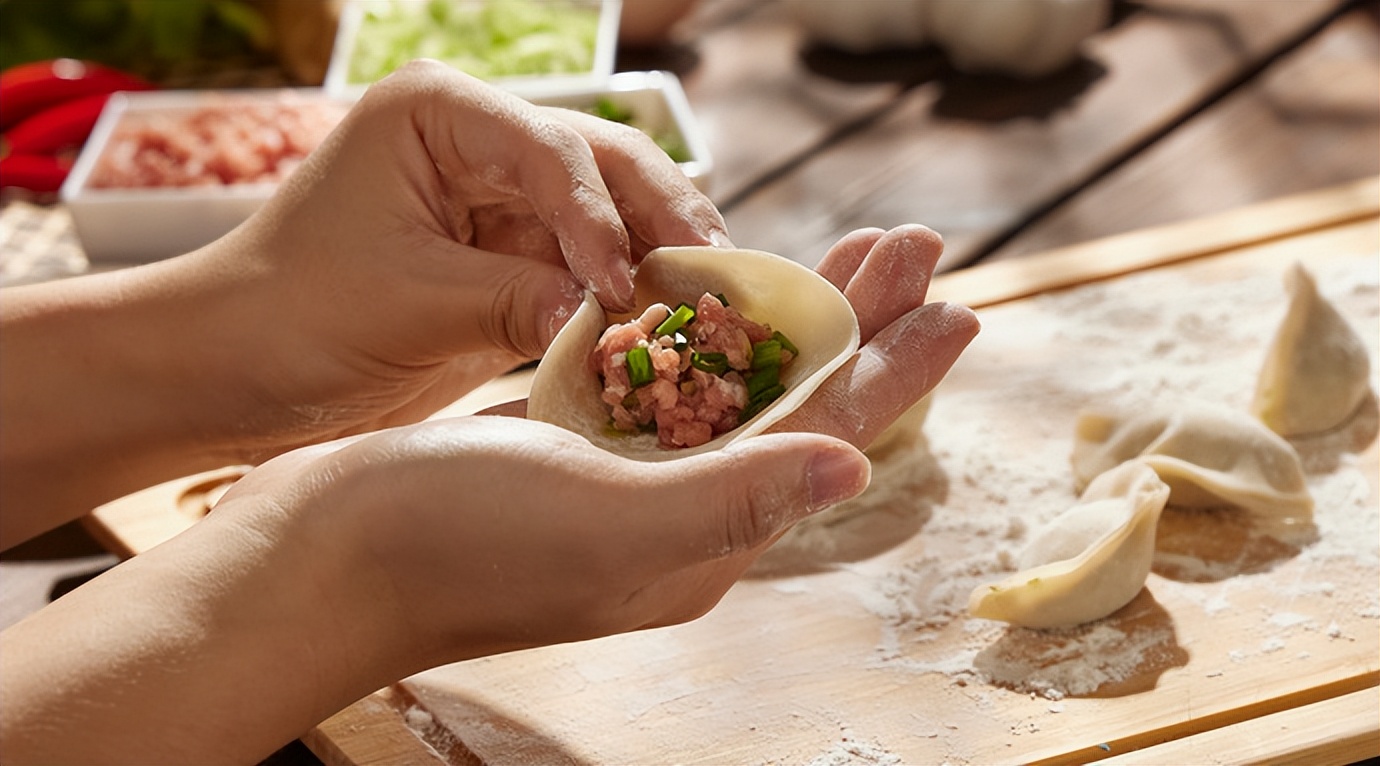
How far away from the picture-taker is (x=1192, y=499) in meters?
1.71

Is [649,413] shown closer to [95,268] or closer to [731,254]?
[731,254]

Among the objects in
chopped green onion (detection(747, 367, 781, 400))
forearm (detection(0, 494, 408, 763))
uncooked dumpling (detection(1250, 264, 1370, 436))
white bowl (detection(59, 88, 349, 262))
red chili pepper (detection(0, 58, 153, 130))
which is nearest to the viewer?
forearm (detection(0, 494, 408, 763))

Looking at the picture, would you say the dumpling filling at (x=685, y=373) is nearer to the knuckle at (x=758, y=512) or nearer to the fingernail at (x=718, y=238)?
the fingernail at (x=718, y=238)

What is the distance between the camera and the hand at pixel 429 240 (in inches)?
59.2

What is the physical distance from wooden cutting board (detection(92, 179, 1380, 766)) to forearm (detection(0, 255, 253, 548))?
4.1 inches

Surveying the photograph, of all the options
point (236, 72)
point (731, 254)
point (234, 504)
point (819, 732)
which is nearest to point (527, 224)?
point (731, 254)

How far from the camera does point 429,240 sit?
161 cm

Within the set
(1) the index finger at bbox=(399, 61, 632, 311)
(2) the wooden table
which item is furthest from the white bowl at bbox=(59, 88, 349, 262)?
(1) the index finger at bbox=(399, 61, 632, 311)

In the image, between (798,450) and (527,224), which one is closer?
(798,450)

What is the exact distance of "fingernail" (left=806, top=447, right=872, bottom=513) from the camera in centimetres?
116

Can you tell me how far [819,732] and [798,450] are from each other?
1.41ft

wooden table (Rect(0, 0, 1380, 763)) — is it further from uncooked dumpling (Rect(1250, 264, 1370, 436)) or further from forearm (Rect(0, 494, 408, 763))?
forearm (Rect(0, 494, 408, 763))

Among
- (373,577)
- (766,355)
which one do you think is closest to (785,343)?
(766,355)

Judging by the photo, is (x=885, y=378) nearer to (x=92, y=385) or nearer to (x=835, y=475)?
(x=835, y=475)
